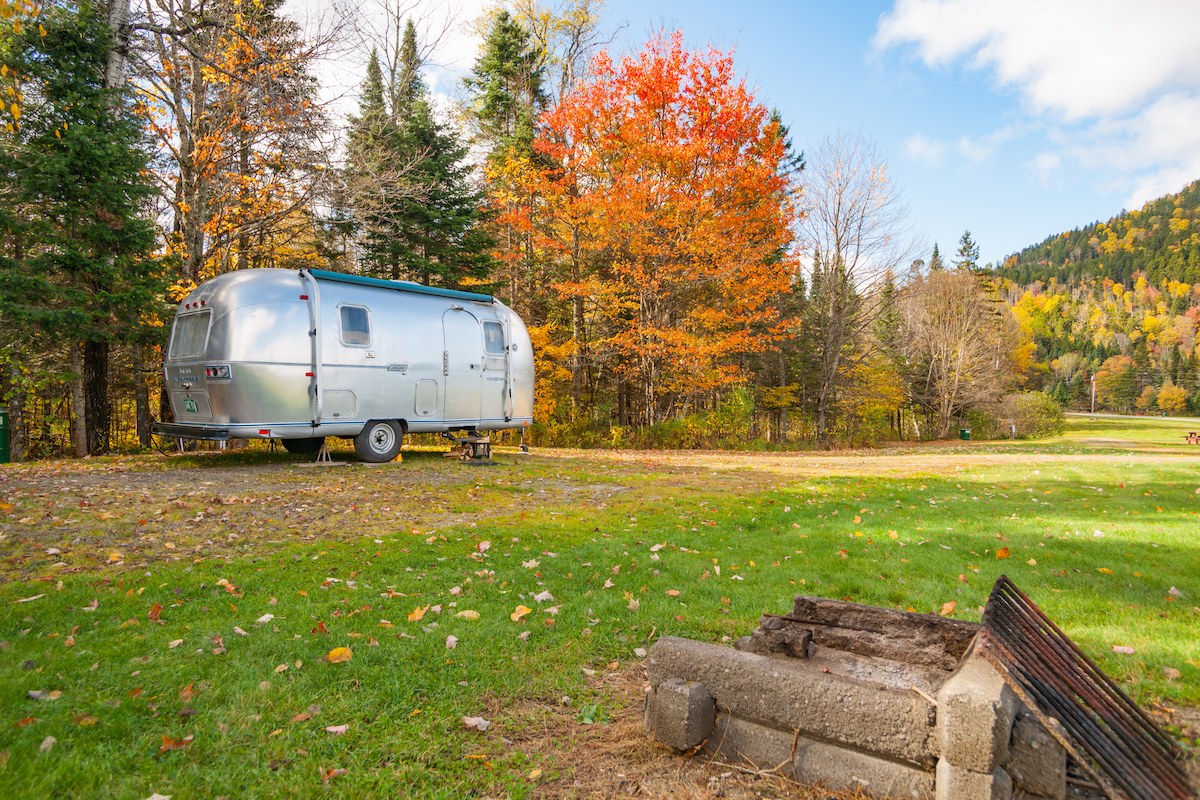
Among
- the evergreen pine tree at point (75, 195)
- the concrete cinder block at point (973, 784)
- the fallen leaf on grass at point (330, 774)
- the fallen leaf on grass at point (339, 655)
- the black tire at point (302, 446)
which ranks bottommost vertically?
the fallen leaf on grass at point (330, 774)

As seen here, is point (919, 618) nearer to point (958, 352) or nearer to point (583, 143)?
point (583, 143)

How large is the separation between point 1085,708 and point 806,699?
3.50 ft

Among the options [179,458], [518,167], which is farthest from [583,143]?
[179,458]

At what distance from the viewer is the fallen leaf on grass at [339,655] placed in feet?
10.7

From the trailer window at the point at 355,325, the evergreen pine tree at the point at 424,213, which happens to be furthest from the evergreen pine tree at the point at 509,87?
the trailer window at the point at 355,325

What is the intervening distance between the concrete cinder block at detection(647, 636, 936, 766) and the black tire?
1028 cm

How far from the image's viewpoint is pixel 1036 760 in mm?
1912

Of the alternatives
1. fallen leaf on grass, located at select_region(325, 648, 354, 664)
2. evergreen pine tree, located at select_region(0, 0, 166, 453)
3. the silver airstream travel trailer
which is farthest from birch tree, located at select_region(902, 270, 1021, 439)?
fallen leaf on grass, located at select_region(325, 648, 354, 664)

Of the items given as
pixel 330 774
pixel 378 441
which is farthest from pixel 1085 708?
pixel 378 441

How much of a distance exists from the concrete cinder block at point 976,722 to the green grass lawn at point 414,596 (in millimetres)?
1590

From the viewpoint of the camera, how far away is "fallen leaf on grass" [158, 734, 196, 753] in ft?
7.89

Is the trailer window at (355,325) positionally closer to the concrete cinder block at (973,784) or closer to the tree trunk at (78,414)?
the tree trunk at (78,414)

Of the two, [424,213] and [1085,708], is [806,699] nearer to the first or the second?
[1085,708]

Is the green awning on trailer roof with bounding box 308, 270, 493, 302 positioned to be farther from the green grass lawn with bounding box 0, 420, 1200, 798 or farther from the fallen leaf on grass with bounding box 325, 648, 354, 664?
the fallen leaf on grass with bounding box 325, 648, 354, 664
